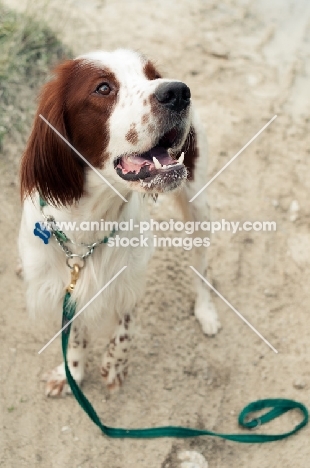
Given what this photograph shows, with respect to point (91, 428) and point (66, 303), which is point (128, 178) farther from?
point (91, 428)

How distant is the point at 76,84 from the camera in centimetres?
265

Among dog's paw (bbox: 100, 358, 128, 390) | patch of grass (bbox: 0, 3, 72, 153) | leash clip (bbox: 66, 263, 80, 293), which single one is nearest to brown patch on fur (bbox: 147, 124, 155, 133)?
leash clip (bbox: 66, 263, 80, 293)

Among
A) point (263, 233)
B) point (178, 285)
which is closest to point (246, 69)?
point (263, 233)

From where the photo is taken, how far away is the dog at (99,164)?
8.16 ft

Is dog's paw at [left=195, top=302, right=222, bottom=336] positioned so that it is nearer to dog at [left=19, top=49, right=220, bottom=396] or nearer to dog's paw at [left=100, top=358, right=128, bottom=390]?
dog's paw at [left=100, top=358, right=128, bottom=390]

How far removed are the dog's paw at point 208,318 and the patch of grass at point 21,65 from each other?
170cm

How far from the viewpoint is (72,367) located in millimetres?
3576

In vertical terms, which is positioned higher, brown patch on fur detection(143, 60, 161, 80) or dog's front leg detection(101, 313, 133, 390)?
brown patch on fur detection(143, 60, 161, 80)

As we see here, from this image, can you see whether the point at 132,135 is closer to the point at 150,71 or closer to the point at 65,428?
the point at 150,71

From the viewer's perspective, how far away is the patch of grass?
4.55m

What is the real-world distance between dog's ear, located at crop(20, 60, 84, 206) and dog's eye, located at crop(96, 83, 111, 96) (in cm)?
16

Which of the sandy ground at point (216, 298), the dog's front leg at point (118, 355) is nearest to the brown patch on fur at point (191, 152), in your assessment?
the dog's front leg at point (118, 355)

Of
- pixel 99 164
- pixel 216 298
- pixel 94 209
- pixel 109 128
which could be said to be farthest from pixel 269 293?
pixel 109 128

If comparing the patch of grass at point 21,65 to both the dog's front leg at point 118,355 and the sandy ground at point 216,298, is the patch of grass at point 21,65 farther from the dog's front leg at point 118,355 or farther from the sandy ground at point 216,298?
the dog's front leg at point 118,355
